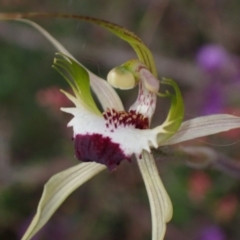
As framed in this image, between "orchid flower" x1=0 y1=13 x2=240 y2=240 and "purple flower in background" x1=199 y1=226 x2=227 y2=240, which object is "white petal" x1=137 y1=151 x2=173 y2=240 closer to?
"orchid flower" x1=0 y1=13 x2=240 y2=240

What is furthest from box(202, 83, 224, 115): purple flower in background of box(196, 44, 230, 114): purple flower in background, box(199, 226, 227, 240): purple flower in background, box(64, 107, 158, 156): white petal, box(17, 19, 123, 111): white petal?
box(64, 107, 158, 156): white petal

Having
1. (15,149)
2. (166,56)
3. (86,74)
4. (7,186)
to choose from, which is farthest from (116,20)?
(86,74)

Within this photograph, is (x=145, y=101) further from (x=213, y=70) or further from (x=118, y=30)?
(x=213, y=70)

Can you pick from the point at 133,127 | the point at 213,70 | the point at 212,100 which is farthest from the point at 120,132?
the point at 213,70

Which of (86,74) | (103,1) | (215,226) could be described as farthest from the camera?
(103,1)

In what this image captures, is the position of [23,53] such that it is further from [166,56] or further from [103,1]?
[166,56]

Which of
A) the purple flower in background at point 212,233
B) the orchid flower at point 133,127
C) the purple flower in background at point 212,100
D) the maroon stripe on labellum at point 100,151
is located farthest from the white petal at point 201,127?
the purple flower in background at point 212,233

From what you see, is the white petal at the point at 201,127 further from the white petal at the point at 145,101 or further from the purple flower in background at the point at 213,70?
the purple flower in background at the point at 213,70
